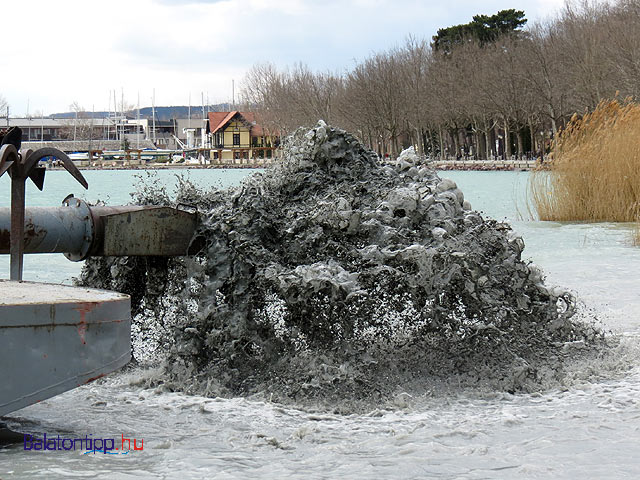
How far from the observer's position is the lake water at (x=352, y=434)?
398cm

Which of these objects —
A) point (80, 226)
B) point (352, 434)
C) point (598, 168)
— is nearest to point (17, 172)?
point (80, 226)

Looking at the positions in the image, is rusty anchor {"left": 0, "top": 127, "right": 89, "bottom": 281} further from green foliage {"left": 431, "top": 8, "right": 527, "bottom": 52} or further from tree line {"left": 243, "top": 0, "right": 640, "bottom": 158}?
green foliage {"left": 431, "top": 8, "right": 527, "bottom": 52}

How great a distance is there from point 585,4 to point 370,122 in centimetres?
2049

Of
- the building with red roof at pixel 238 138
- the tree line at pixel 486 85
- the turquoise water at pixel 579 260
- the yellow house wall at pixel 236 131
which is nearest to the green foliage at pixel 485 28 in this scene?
the tree line at pixel 486 85

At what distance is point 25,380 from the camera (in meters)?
3.83

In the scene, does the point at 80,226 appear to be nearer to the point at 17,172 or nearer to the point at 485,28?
the point at 17,172

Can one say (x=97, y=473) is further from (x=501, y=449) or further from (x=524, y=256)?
(x=524, y=256)

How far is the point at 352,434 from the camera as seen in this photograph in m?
4.48

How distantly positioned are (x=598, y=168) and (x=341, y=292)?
11.0m

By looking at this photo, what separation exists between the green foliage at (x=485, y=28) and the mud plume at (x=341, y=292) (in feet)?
232

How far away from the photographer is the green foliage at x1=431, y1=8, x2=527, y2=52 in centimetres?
7488

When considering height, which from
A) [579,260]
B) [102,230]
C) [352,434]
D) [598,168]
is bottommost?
[352,434]

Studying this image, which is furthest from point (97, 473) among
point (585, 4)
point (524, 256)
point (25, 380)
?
point (585, 4)

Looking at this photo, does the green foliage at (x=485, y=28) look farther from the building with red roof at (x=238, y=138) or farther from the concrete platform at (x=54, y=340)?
the concrete platform at (x=54, y=340)
